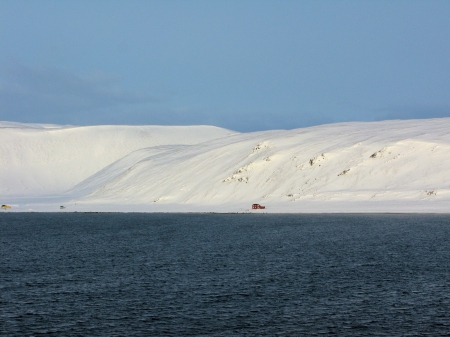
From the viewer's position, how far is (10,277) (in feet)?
154

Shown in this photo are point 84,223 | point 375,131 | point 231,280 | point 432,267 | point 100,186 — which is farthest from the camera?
point 100,186

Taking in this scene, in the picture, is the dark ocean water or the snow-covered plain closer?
the dark ocean water

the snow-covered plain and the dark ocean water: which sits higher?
the snow-covered plain

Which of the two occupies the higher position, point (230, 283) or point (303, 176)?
point (303, 176)

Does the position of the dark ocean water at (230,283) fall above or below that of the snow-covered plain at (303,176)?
below

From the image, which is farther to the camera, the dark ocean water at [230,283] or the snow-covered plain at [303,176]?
the snow-covered plain at [303,176]

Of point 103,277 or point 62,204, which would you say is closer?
point 103,277

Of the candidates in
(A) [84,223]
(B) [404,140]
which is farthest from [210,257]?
(B) [404,140]

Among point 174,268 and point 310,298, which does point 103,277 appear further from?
point 310,298

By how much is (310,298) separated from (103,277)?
619 inches

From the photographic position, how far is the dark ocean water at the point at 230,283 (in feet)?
107

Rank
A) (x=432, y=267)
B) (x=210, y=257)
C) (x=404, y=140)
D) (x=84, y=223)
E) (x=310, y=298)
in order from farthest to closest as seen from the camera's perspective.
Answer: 1. (x=404, y=140)
2. (x=84, y=223)
3. (x=210, y=257)
4. (x=432, y=267)
5. (x=310, y=298)

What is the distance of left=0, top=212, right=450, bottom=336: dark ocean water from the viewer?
32750mm

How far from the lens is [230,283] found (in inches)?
1722
